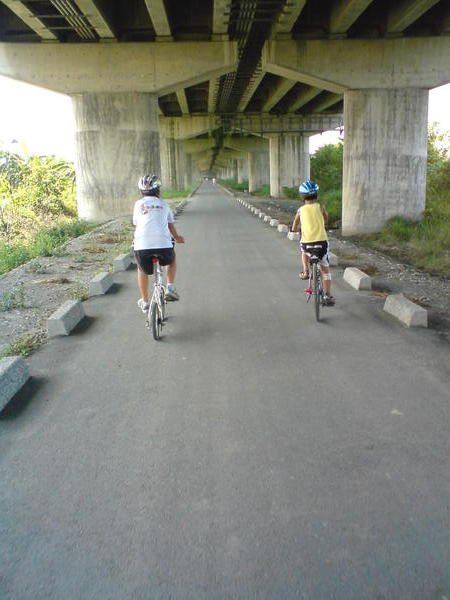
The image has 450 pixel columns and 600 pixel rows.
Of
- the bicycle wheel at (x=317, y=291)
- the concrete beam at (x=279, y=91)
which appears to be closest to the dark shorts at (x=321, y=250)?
the bicycle wheel at (x=317, y=291)

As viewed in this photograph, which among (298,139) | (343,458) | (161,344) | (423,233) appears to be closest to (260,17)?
(423,233)

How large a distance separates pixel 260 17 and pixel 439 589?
16.8 m

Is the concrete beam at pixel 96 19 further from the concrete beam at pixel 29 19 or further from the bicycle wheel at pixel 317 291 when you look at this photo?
the bicycle wheel at pixel 317 291

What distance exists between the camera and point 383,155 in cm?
1769

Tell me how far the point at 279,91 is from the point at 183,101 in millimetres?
7466

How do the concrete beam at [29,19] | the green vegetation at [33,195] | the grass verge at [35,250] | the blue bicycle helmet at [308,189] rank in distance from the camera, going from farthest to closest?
1. the green vegetation at [33,195]
2. the concrete beam at [29,19]
3. the grass verge at [35,250]
4. the blue bicycle helmet at [308,189]

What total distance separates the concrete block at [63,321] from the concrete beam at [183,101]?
1013 inches

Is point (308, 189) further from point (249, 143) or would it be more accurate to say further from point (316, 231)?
point (249, 143)

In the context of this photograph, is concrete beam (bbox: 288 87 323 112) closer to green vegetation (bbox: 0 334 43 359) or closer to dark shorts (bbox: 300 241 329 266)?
dark shorts (bbox: 300 241 329 266)

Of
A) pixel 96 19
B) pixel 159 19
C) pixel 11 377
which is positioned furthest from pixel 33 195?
pixel 11 377

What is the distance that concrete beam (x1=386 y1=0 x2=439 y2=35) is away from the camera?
566 inches

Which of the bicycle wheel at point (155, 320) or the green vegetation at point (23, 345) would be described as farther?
the bicycle wheel at point (155, 320)

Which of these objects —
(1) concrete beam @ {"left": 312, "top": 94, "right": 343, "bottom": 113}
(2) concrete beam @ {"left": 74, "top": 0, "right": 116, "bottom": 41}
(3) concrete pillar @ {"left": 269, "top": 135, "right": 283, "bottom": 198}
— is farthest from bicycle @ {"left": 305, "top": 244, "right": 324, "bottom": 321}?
(3) concrete pillar @ {"left": 269, "top": 135, "right": 283, "bottom": 198}

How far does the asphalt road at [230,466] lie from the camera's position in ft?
8.70
